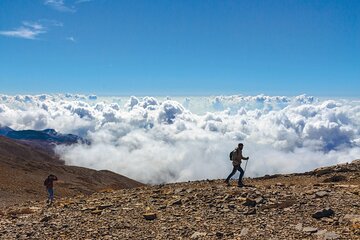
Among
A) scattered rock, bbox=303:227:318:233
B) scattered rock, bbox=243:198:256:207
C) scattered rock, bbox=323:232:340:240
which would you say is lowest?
scattered rock, bbox=323:232:340:240

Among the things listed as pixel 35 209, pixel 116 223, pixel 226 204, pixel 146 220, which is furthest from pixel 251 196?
pixel 35 209

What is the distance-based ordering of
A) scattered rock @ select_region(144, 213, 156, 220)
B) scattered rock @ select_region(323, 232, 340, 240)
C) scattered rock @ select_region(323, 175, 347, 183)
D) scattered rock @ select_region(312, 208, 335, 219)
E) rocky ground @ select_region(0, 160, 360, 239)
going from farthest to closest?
scattered rock @ select_region(323, 175, 347, 183) → scattered rock @ select_region(144, 213, 156, 220) → scattered rock @ select_region(312, 208, 335, 219) → rocky ground @ select_region(0, 160, 360, 239) → scattered rock @ select_region(323, 232, 340, 240)

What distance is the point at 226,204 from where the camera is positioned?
63.8 ft

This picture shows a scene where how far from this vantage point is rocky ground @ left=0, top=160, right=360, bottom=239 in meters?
15.4

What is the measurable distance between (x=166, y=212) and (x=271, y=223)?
17.9 ft

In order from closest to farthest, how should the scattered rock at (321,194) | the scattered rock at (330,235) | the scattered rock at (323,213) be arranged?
the scattered rock at (330,235) → the scattered rock at (323,213) → the scattered rock at (321,194)

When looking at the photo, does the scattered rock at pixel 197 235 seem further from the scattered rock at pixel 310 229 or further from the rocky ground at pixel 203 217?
the scattered rock at pixel 310 229

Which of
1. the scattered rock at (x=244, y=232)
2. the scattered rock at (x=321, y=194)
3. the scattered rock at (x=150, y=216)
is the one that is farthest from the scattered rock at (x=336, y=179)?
the scattered rock at (x=150, y=216)

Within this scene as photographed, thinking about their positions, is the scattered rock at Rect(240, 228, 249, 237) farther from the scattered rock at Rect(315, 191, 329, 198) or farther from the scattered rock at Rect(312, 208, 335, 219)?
the scattered rock at Rect(315, 191, 329, 198)

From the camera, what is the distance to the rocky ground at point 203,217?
15.4m

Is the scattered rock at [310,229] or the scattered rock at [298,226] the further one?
the scattered rock at [298,226]

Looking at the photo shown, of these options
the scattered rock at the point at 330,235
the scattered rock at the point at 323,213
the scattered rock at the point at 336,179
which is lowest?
the scattered rock at the point at 330,235

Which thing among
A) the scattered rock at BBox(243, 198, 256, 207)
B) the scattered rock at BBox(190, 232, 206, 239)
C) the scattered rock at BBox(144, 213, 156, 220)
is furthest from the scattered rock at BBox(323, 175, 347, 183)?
the scattered rock at BBox(190, 232, 206, 239)

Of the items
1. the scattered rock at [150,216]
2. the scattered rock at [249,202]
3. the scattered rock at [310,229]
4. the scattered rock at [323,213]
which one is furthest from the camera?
the scattered rock at [249,202]
